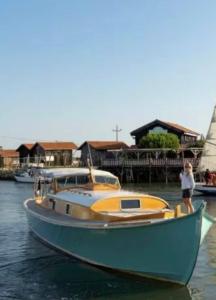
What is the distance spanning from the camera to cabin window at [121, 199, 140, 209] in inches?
689

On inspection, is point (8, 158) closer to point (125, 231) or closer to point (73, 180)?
point (73, 180)

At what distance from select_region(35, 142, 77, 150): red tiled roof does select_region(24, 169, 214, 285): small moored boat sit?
9263cm

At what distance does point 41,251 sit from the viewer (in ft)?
65.9

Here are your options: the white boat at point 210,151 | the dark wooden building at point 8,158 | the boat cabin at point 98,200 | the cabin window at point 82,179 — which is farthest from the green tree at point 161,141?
the boat cabin at point 98,200

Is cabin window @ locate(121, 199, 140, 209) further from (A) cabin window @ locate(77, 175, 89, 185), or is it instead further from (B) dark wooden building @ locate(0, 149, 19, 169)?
(B) dark wooden building @ locate(0, 149, 19, 169)

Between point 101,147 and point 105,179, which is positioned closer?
point 105,179

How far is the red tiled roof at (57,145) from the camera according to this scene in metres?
113

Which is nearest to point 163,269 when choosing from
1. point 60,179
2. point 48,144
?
point 60,179

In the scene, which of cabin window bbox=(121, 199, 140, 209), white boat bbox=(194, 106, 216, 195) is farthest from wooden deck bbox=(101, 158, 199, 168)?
cabin window bbox=(121, 199, 140, 209)

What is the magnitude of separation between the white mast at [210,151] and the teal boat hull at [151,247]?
35.8 meters

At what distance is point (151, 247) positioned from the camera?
1453 cm

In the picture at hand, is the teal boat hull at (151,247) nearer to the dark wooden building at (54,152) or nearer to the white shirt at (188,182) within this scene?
the white shirt at (188,182)

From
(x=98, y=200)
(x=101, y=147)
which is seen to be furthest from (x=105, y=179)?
(x=101, y=147)

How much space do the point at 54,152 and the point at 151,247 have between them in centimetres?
9954
